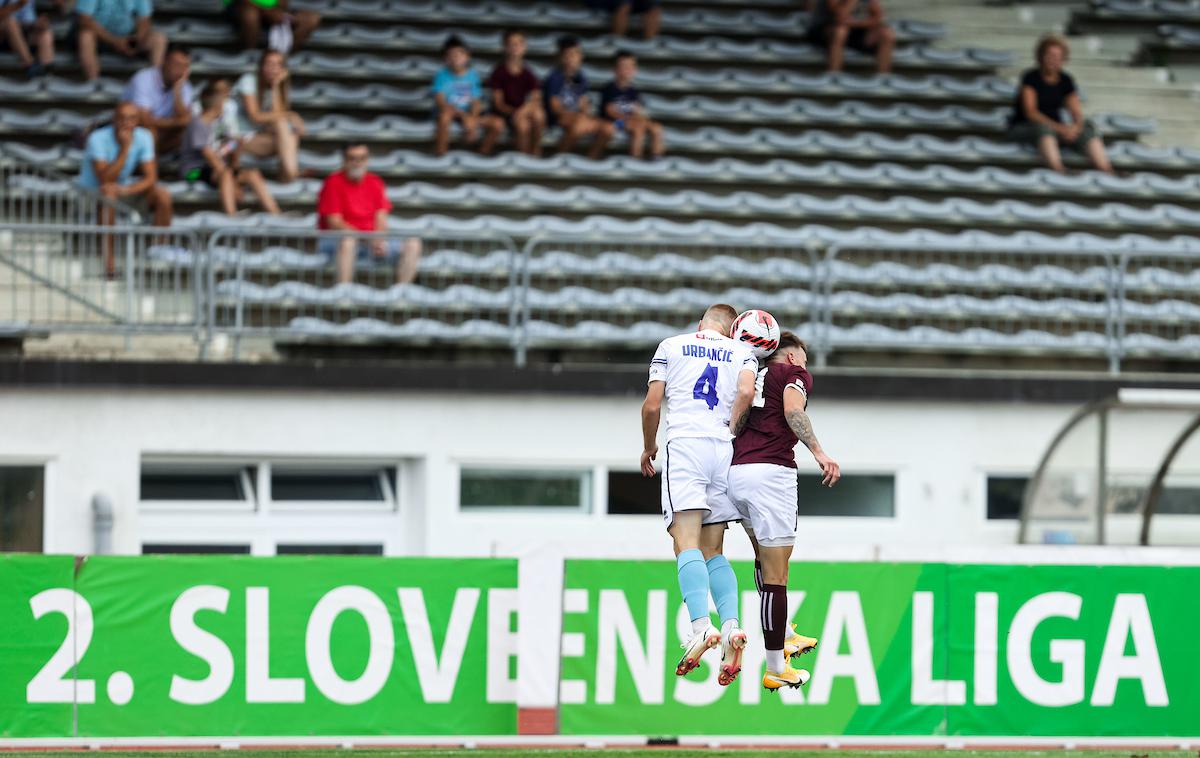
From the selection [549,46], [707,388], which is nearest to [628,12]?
[549,46]

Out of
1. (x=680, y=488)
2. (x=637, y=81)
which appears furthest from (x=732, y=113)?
(x=680, y=488)

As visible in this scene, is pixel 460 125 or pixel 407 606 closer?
pixel 407 606

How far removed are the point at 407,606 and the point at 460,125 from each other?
7527 millimetres

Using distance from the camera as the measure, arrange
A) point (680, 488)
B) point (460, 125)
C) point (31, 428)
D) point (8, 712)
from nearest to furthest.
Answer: point (680, 488) → point (8, 712) → point (31, 428) → point (460, 125)

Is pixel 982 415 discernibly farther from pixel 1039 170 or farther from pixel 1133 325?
pixel 1039 170

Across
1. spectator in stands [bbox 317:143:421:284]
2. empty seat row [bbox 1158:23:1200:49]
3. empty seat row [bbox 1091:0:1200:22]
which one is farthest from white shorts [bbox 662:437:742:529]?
empty seat row [bbox 1091:0:1200:22]

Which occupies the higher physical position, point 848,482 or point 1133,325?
point 1133,325

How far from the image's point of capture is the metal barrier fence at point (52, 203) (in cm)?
1574

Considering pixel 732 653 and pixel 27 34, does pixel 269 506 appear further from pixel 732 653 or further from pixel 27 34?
pixel 732 653

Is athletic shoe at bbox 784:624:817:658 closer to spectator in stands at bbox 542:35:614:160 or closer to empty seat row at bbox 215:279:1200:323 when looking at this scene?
empty seat row at bbox 215:279:1200:323

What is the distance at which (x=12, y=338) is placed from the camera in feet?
50.5

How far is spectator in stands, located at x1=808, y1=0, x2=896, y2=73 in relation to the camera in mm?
20469

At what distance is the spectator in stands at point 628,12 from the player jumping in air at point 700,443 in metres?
11.2

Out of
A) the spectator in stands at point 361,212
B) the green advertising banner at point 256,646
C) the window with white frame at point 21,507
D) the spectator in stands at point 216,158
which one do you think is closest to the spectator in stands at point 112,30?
the spectator in stands at point 216,158
